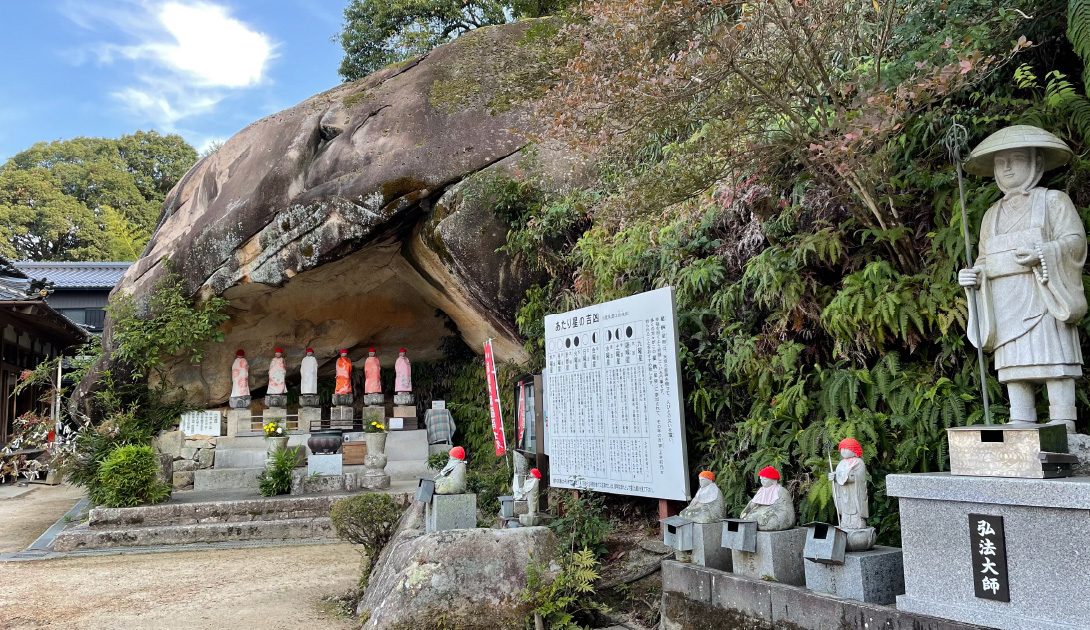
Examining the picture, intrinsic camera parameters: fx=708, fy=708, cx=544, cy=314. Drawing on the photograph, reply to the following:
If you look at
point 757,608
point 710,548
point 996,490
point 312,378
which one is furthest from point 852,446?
point 312,378

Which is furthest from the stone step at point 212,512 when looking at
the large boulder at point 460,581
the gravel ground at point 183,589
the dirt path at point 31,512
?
the large boulder at point 460,581

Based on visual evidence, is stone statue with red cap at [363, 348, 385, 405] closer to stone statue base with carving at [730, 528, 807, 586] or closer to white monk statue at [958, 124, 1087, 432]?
stone statue base with carving at [730, 528, 807, 586]

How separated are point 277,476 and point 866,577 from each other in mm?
9928

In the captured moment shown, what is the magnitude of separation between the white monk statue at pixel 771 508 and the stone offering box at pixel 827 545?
0.40 metres

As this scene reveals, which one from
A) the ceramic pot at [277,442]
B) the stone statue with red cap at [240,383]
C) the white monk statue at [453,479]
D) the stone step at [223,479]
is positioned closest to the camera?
the white monk statue at [453,479]

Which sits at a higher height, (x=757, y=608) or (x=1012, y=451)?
(x=1012, y=451)

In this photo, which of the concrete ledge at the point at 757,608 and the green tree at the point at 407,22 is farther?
the green tree at the point at 407,22

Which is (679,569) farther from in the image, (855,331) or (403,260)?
(403,260)

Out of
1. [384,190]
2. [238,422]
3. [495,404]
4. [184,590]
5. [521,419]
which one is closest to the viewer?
[184,590]

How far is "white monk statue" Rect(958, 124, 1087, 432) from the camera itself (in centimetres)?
398

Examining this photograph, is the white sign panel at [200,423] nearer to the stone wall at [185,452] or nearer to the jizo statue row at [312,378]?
the stone wall at [185,452]

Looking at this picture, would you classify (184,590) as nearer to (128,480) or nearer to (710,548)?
(128,480)

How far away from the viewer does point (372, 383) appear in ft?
51.8

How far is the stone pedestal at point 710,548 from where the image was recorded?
499 centimetres
